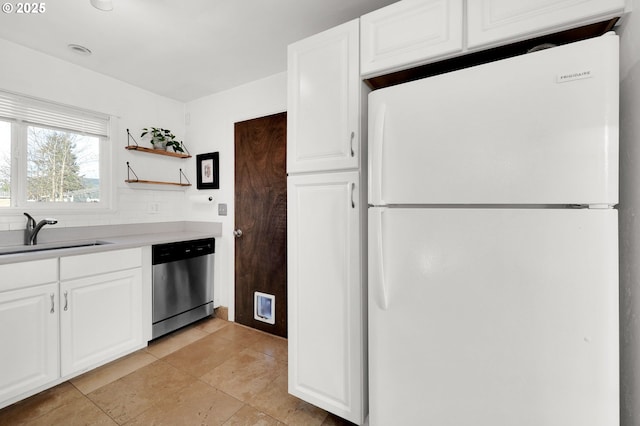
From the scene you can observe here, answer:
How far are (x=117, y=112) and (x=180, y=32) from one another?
1.23 metres

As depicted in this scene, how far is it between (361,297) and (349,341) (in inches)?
9.4

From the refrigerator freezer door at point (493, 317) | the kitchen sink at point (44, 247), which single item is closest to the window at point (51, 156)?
the kitchen sink at point (44, 247)

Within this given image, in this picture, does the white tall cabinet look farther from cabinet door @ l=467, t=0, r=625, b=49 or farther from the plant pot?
the plant pot

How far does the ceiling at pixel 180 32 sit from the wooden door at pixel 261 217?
22.7 inches

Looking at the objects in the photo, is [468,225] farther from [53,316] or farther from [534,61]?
[53,316]

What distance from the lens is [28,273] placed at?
170cm

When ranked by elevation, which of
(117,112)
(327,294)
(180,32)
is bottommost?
(327,294)

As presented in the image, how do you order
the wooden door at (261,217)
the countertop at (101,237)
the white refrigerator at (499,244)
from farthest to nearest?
the wooden door at (261,217) < the countertop at (101,237) < the white refrigerator at (499,244)

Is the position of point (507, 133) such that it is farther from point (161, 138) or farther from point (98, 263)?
point (161, 138)

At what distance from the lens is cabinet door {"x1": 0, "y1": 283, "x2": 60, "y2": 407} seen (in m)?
1.61

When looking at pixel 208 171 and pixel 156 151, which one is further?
pixel 208 171

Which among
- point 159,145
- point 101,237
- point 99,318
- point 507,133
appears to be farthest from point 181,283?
point 507,133

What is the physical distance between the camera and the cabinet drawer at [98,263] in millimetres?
1867

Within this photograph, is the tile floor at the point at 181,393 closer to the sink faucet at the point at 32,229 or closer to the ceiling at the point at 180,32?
the sink faucet at the point at 32,229
